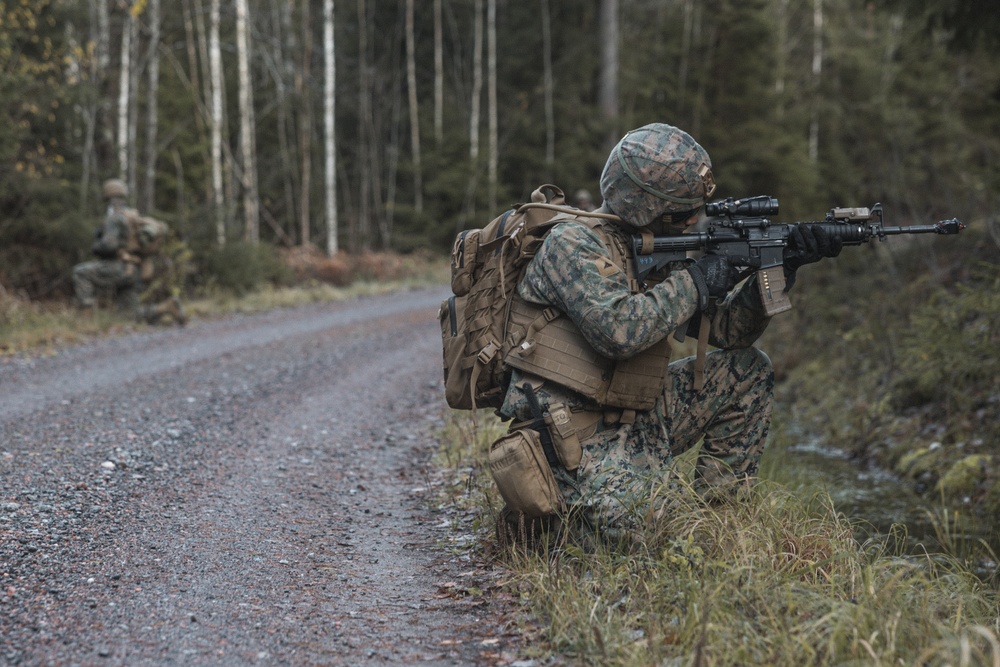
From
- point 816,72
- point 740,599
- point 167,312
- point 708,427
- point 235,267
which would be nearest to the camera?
point 740,599

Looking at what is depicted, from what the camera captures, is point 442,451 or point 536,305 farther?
point 442,451

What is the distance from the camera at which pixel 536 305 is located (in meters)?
4.11

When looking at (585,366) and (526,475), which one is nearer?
(526,475)

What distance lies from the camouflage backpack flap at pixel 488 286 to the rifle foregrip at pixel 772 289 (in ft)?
3.03

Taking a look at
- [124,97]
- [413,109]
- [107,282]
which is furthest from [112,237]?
[413,109]

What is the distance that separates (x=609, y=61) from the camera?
25.6 metres

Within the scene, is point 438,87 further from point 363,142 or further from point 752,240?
point 752,240

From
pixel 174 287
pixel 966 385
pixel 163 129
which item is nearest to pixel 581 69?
pixel 163 129

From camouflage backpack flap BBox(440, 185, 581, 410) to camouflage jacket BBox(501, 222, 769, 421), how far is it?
106 millimetres

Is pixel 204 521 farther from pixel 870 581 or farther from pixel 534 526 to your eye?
pixel 870 581

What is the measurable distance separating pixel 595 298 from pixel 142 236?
37.0 feet

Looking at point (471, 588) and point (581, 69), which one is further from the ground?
point (581, 69)

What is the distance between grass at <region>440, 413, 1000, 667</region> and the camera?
8.93 ft

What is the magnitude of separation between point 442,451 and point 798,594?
3.65 m
